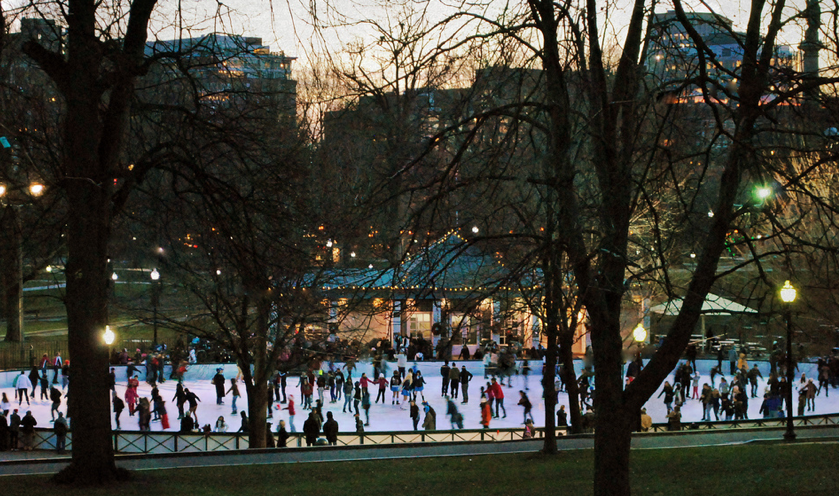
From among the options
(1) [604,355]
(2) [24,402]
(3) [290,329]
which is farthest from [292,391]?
(1) [604,355]

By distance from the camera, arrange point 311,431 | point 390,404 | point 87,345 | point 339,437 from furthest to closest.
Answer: point 390,404 → point 339,437 → point 311,431 → point 87,345

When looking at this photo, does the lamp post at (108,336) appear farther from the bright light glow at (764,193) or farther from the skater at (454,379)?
the skater at (454,379)

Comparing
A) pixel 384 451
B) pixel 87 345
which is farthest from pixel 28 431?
pixel 87 345

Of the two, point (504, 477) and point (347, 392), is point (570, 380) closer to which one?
point (504, 477)

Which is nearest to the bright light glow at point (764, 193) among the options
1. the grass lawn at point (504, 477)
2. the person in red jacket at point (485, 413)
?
the grass lawn at point (504, 477)

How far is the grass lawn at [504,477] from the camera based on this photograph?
30.5 feet

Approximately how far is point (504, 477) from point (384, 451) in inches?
153

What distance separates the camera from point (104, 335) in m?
9.23

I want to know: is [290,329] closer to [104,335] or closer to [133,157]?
[133,157]

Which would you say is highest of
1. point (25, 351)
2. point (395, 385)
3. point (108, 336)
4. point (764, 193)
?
point (764, 193)

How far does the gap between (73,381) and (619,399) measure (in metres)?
5.95

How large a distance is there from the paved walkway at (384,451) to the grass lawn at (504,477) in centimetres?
127

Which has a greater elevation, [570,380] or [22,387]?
[570,380]

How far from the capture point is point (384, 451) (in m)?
14.9
